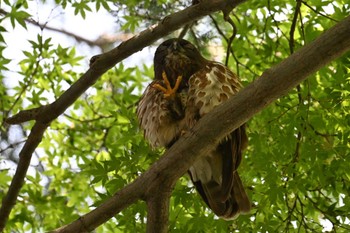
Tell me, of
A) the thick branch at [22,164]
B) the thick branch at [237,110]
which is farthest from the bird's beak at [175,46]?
the thick branch at [237,110]

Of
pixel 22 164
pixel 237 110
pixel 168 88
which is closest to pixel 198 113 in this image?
pixel 168 88

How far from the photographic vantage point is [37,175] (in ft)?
17.6

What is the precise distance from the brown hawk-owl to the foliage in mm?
164

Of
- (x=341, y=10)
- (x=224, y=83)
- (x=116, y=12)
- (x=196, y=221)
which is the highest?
(x=116, y=12)

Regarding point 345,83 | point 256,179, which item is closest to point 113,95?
point 256,179

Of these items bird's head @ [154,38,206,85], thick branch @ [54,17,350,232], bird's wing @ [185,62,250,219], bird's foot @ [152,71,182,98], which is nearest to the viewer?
thick branch @ [54,17,350,232]

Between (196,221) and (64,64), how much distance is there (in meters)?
2.58

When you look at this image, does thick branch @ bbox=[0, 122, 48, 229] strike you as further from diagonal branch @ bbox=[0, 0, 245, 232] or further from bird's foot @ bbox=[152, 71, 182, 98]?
bird's foot @ bbox=[152, 71, 182, 98]

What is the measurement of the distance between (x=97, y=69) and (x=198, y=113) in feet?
2.08

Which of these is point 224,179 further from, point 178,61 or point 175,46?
point 175,46

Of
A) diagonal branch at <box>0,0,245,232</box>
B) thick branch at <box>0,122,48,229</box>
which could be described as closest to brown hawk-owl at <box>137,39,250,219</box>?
diagonal branch at <box>0,0,245,232</box>

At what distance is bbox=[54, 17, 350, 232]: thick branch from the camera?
8.91ft

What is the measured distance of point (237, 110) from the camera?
285 centimetres

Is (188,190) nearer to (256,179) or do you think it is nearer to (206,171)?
(206,171)
